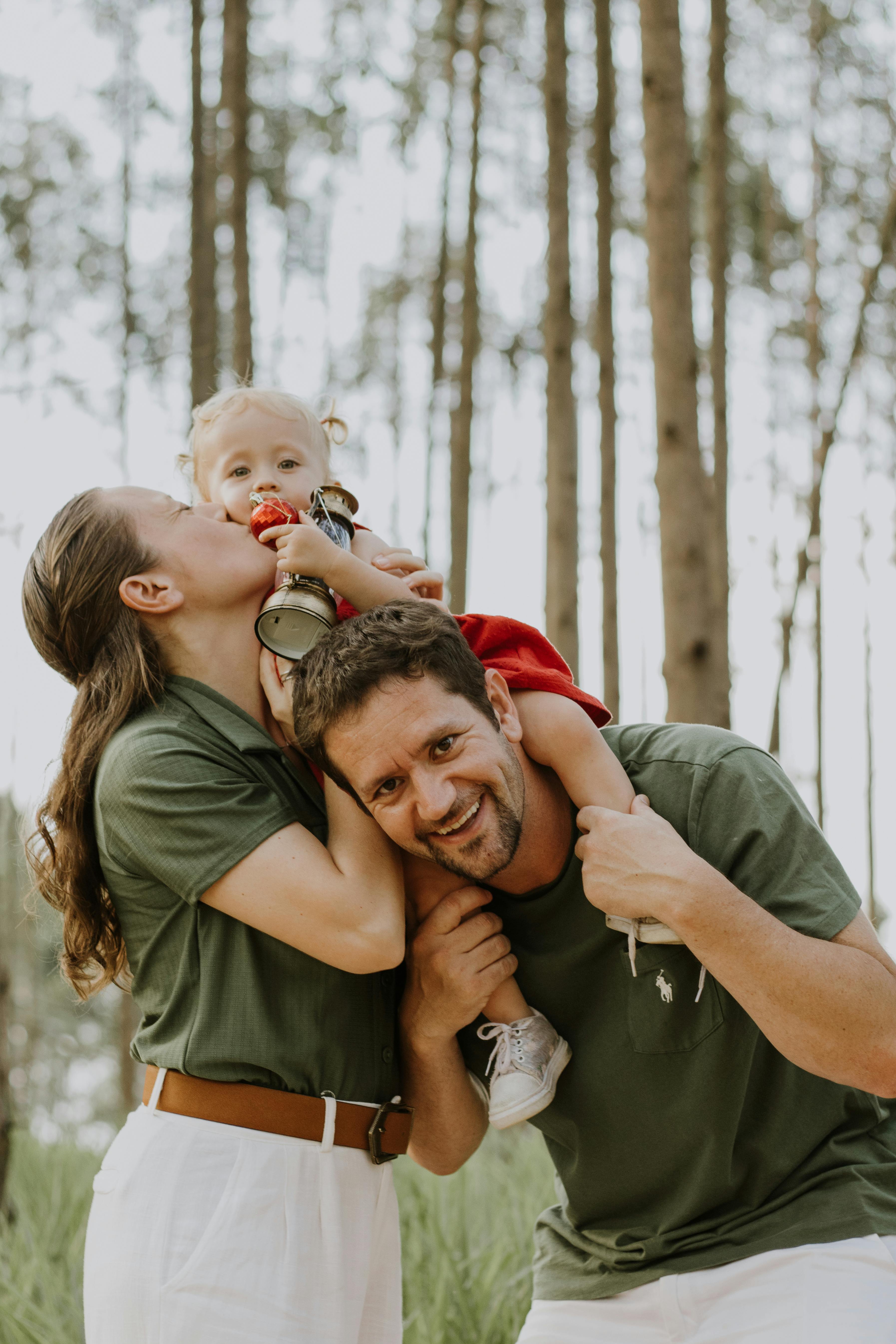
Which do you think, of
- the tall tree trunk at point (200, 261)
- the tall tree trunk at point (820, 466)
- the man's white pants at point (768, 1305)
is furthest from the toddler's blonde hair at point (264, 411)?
the tall tree trunk at point (820, 466)

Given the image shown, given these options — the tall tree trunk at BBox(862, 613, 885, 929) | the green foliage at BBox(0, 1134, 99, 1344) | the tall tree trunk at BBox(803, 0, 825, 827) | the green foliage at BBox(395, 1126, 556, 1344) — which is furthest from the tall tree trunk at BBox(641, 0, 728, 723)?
the tall tree trunk at BBox(862, 613, 885, 929)

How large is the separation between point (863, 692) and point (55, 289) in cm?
1024

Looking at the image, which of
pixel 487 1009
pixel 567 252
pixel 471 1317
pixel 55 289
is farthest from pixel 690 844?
pixel 55 289

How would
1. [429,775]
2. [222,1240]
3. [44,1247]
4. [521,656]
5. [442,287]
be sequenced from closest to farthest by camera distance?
1. [222,1240]
2. [429,775]
3. [521,656]
4. [44,1247]
5. [442,287]

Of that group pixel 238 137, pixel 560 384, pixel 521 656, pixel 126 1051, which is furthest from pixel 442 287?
pixel 521 656

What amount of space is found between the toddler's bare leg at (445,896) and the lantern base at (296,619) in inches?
17.4

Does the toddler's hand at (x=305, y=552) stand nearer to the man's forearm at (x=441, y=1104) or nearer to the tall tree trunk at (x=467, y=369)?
the man's forearm at (x=441, y=1104)

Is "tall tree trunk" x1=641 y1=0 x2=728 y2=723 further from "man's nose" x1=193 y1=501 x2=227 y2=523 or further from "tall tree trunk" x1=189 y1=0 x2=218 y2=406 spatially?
"tall tree trunk" x1=189 y1=0 x2=218 y2=406

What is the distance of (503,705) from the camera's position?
221 centimetres

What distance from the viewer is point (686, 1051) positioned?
2.10m

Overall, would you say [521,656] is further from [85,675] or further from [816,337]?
[816,337]

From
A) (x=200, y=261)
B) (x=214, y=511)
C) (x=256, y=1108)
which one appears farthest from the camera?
(x=200, y=261)

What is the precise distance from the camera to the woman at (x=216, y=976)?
181 cm

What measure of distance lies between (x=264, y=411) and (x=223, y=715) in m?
0.91
